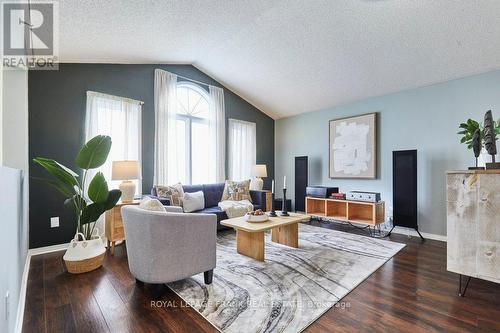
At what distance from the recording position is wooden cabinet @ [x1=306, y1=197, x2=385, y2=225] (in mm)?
3848

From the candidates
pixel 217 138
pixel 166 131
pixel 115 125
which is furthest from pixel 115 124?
pixel 217 138

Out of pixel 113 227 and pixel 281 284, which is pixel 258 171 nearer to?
pixel 113 227

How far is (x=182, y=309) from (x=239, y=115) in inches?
171

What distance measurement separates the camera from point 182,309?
1.76 m

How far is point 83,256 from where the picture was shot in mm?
2400

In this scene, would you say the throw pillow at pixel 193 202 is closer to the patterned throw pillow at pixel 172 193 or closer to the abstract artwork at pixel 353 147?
the patterned throw pillow at pixel 172 193

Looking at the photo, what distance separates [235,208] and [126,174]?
1.70m

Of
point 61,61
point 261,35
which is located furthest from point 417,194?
point 61,61

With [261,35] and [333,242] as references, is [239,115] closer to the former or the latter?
[261,35]

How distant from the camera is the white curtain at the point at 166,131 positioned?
13.4 feet

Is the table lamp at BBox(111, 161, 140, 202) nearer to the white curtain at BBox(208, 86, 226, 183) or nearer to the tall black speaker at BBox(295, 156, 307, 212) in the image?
the white curtain at BBox(208, 86, 226, 183)

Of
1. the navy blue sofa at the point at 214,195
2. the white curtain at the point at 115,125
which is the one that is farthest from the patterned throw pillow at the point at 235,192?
the white curtain at the point at 115,125

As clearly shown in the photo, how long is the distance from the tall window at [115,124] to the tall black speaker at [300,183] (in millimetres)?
3201

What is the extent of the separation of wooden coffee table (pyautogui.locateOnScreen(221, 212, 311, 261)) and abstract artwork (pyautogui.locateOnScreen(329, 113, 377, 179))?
6.56 ft
